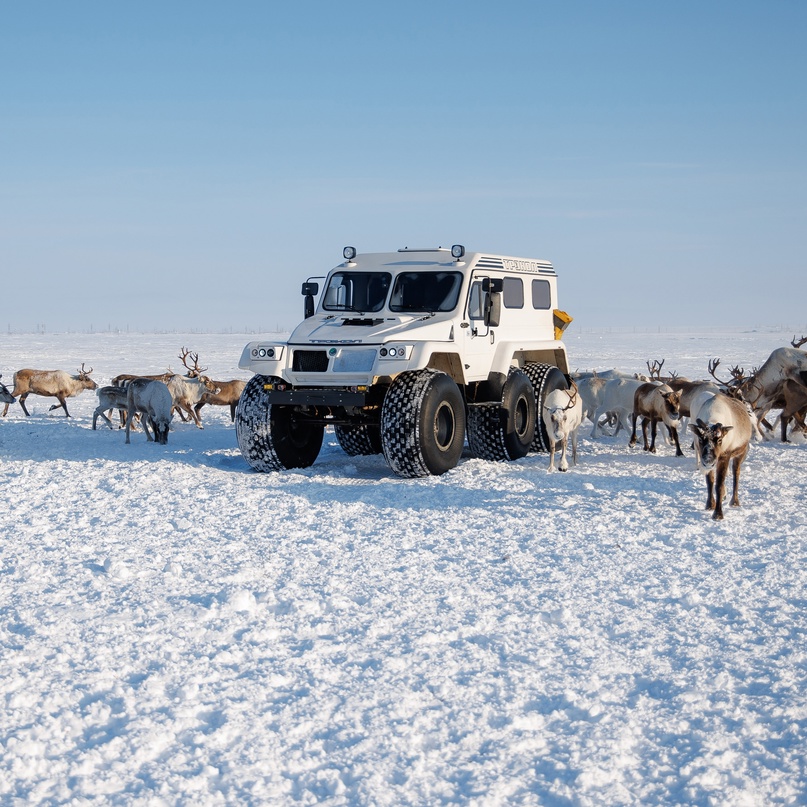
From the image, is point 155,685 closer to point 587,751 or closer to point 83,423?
point 587,751

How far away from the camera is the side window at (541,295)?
15019 mm

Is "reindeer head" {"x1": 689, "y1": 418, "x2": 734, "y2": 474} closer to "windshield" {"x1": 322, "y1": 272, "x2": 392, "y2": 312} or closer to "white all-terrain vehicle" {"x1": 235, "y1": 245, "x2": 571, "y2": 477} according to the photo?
"white all-terrain vehicle" {"x1": 235, "y1": 245, "x2": 571, "y2": 477}

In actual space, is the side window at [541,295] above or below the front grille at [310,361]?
above

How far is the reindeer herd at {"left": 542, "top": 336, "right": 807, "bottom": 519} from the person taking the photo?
9.30 metres

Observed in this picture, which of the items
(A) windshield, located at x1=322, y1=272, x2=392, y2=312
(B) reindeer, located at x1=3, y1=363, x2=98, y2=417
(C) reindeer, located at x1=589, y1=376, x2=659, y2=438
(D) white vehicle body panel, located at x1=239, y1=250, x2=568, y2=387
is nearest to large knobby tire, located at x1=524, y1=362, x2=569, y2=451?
(D) white vehicle body panel, located at x1=239, y1=250, x2=568, y2=387

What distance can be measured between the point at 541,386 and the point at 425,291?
261 cm

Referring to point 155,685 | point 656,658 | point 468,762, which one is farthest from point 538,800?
point 155,685

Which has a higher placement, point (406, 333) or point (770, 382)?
point (406, 333)

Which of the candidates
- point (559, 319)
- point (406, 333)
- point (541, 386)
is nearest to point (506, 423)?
point (541, 386)

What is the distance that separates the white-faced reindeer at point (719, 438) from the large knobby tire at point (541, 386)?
4.77 meters

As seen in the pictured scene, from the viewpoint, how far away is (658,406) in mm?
14109

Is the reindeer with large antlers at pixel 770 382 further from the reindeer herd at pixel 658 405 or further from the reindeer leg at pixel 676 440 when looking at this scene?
the reindeer leg at pixel 676 440

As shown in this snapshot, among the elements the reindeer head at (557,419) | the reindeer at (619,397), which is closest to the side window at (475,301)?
the reindeer head at (557,419)

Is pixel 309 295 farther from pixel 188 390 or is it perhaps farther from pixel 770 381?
pixel 770 381
